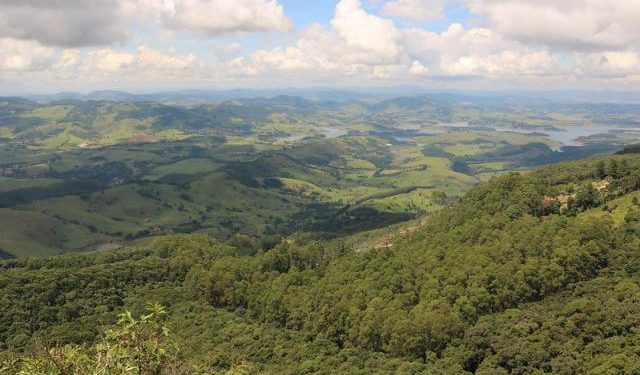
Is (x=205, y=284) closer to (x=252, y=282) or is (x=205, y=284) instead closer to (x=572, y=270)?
(x=252, y=282)

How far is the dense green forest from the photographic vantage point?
8344 cm

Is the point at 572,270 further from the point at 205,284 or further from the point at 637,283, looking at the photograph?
the point at 205,284

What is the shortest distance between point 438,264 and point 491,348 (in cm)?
3806

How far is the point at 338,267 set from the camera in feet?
465

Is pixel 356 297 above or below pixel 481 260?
below

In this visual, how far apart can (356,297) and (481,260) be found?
2987 centimetres

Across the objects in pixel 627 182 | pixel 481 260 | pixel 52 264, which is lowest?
pixel 52 264

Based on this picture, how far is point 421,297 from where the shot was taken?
Result: 110812mm

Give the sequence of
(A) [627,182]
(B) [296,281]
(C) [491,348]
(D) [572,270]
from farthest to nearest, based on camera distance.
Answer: (A) [627,182] < (B) [296,281] < (D) [572,270] < (C) [491,348]

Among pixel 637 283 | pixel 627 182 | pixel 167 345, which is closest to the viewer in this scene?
pixel 167 345

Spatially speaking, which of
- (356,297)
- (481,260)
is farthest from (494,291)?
(356,297)

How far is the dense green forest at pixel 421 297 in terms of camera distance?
83.4 metres

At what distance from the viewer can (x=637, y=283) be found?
302ft

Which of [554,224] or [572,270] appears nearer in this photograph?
[572,270]
